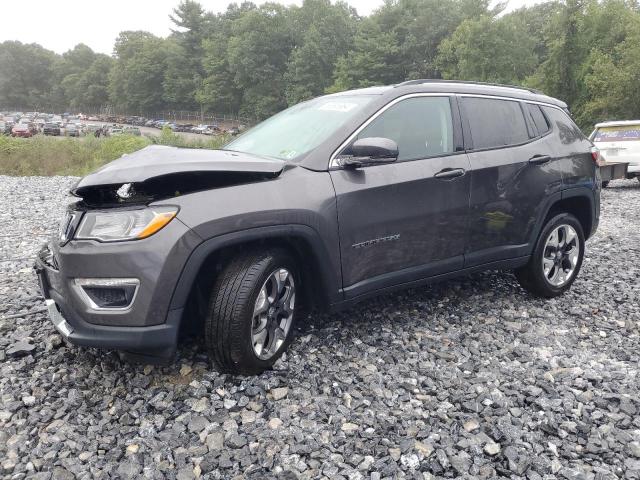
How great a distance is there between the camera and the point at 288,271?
294 centimetres

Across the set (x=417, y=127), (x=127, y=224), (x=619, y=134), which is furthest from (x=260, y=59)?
(x=127, y=224)

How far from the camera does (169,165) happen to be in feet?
8.29

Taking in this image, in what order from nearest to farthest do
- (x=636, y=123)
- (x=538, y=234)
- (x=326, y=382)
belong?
(x=326, y=382)
(x=538, y=234)
(x=636, y=123)

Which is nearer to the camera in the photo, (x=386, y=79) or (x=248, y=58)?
(x=386, y=79)

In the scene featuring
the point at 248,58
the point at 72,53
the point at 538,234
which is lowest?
the point at 538,234

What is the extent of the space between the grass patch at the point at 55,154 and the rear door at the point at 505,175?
57.4 ft

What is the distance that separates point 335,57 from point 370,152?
65922mm

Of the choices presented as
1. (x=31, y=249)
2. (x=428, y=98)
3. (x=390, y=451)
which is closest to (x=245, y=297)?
(x=390, y=451)

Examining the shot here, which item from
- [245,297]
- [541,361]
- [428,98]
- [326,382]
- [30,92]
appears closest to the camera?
[245,297]

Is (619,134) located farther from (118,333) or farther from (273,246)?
(118,333)

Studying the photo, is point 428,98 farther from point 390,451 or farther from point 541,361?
point 390,451

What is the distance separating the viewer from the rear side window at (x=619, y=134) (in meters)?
11.8

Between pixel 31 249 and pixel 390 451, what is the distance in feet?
17.9

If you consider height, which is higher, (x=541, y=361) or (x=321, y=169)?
(x=321, y=169)
